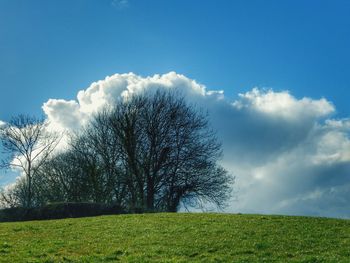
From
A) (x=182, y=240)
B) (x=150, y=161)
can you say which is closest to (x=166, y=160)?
(x=150, y=161)

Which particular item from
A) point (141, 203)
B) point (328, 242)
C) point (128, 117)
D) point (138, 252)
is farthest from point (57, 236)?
point (128, 117)

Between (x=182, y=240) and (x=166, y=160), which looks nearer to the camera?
(x=182, y=240)

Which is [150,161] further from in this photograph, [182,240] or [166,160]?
[182,240]

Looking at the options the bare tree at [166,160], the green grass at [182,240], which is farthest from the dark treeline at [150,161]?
the green grass at [182,240]

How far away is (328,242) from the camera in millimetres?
26312

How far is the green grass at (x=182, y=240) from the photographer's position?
918 inches

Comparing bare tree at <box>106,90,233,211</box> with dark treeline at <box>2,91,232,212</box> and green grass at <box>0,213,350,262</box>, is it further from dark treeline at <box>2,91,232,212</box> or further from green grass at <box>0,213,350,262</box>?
green grass at <box>0,213,350,262</box>

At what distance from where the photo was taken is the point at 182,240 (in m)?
26.9

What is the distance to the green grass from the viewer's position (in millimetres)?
23312

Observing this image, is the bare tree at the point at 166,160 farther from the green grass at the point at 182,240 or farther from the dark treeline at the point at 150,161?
the green grass at the point at 182,240

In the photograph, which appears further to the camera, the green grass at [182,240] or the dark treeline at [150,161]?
the dark treeline at [150,161]

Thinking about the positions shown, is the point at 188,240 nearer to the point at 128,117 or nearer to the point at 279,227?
the point at 279,227

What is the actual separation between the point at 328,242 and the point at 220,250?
6.02 metres

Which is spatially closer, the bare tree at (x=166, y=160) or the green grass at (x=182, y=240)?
the green grass at (x=182, y=240)
